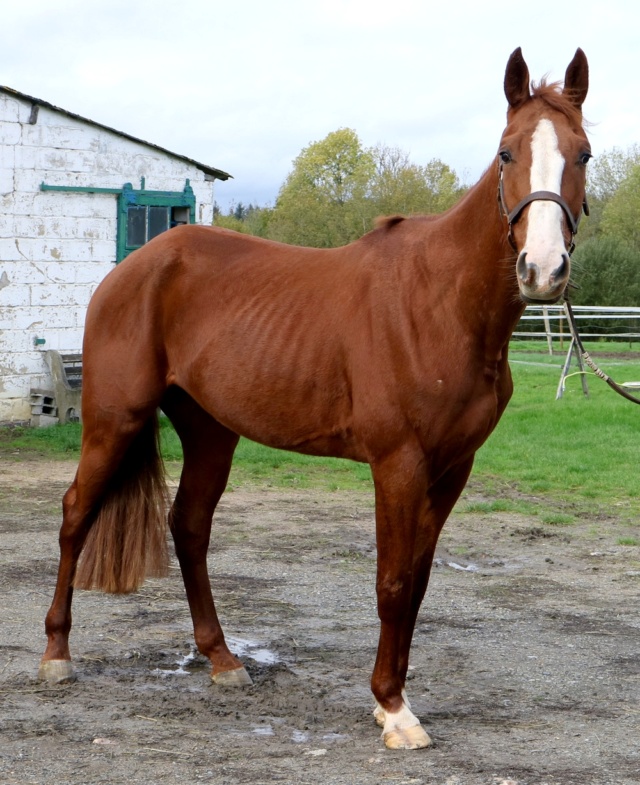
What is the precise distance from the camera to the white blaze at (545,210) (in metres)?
3.05

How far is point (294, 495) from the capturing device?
29.6 feet

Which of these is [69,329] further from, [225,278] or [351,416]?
[351,416]

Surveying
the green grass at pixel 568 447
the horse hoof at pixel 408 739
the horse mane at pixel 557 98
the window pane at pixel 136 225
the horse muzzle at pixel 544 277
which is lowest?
the horse hoof at pixel 408 739

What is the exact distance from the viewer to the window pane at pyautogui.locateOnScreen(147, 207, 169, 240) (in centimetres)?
1341

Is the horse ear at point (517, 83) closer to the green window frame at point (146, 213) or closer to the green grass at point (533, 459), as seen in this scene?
the green grass at point (533, 459)

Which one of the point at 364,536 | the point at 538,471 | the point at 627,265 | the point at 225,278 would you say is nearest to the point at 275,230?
the point at 627,265

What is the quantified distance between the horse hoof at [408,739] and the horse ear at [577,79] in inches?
91.9

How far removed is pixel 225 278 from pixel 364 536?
341 cm

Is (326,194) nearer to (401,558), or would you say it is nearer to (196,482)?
(196,482)

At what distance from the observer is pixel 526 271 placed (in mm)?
3068

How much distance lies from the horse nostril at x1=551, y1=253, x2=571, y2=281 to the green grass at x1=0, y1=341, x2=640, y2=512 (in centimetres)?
527

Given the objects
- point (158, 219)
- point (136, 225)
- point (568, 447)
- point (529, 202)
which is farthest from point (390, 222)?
point (158, 219)

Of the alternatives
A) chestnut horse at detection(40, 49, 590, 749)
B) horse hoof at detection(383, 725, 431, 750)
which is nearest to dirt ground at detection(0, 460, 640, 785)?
horse hoof at detection(383, 725, 431, 750)

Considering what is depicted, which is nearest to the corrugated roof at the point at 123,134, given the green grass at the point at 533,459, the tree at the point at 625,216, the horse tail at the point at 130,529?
the green grass at the point at 533,459
